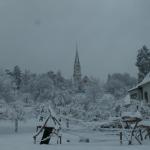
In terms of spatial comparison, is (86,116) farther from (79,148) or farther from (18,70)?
(18,70)

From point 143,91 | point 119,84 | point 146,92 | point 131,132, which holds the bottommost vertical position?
point 131,132

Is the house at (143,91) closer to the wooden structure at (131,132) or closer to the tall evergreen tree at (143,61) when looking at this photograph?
the tall evergreen tree at (143,61)

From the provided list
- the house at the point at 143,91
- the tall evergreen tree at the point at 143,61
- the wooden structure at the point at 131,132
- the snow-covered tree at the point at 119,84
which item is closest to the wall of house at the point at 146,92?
the house at the point at 143,91

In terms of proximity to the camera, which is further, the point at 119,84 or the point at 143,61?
the point at 119,84

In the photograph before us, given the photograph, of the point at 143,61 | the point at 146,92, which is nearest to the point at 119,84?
the point at 143,61

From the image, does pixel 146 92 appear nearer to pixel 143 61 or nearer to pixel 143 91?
pixel 143 91

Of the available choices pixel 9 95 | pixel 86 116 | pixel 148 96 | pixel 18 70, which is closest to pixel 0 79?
pixel 9 95

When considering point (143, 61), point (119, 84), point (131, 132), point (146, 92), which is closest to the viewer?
point (131, 132)

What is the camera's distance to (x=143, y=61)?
69750 millimetres

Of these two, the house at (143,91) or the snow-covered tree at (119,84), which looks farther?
the snow-covered tree at (119,84)

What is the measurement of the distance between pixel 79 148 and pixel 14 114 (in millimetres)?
39264

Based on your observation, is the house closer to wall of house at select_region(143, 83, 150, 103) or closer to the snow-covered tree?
wall of house at select_region(143, 83, 150, 103)

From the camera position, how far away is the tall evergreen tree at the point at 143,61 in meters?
69.0

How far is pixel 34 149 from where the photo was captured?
1078cm
